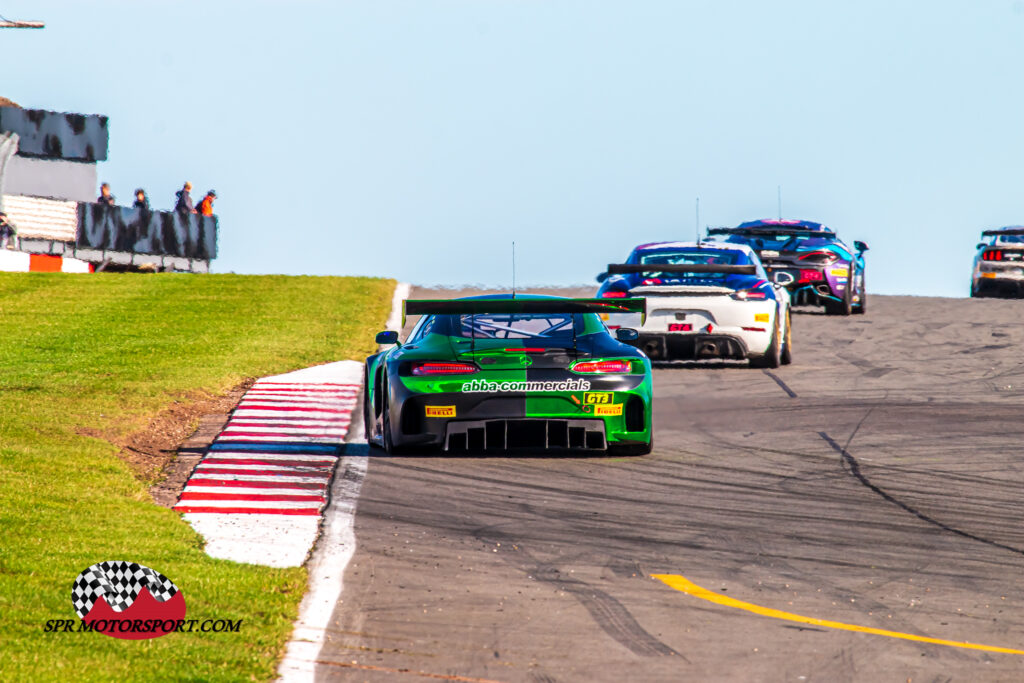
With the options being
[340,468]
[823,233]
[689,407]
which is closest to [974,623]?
[340,468]

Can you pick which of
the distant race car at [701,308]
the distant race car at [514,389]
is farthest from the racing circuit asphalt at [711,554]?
the distant race car at [701,308]

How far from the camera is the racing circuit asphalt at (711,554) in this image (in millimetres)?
6047

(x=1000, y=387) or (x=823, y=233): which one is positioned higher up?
(x=823, y=233)

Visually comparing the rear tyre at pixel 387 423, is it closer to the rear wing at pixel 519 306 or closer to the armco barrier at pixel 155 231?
the rear wing at pixel 519 306

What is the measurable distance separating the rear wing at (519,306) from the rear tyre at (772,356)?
5414 millimetres

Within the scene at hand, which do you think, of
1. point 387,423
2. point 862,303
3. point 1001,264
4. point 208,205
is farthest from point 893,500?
point 208,205

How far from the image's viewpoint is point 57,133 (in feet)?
156

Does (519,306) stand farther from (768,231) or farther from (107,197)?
(107,197)

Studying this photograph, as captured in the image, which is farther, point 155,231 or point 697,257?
point 155,231

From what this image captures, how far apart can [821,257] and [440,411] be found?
12982 millimetres

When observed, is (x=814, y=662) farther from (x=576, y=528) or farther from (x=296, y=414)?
(x=296, y=414)

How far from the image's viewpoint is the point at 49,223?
42.2 meters

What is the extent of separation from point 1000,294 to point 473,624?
25.7m

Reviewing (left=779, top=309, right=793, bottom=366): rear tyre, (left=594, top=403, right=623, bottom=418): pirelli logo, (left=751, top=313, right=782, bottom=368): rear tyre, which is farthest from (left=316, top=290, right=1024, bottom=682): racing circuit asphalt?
(left=779, top=309, right=793, bottom=366): rear tyre
